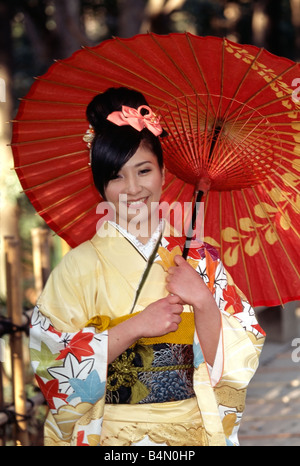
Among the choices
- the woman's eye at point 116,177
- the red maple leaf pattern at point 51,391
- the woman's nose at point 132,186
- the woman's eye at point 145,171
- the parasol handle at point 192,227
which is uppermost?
the woman's eye at point 145,171

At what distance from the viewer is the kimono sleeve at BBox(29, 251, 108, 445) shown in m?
2.21

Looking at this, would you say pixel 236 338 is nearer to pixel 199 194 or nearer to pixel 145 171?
pixel 199 194

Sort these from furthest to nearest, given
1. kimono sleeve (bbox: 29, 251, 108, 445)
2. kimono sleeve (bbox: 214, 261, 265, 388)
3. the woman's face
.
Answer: the woman's face → kimono sleeve (bbox: 214, 261, 265, 388) → kimono sleeve (bbox: 29, 251, 108, 445)

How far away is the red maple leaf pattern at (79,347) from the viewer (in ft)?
7.29

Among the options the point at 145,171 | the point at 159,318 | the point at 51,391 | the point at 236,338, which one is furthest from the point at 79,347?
the point at 145,171

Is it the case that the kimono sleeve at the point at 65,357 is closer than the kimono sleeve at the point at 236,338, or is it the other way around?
the kimono sleeve at the point at 65,357

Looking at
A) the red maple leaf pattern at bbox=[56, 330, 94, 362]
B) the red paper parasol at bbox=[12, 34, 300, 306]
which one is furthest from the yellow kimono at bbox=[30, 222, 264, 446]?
the red paper parasol at bbox=[12, 34, 300, 306]

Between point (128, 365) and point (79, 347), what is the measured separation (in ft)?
0.76

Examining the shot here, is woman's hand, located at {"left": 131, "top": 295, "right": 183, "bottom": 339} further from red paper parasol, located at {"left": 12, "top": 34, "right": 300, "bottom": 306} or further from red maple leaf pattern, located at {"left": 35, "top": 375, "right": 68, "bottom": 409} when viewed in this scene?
red paper parasol, located at {"left": 12, "top": 34, "right": 300, "bottom": 306}

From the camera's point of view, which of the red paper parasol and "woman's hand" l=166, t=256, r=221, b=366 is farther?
the red paper parasol

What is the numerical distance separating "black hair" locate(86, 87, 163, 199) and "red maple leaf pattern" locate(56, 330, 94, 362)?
0.59 metres

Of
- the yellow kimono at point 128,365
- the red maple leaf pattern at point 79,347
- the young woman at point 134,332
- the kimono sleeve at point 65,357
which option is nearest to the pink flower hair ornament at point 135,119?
the young woman at point 134,332

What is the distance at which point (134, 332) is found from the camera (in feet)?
7.30

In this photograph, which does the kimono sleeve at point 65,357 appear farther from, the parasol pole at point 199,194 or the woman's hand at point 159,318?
the parasol pole at point 199,194
